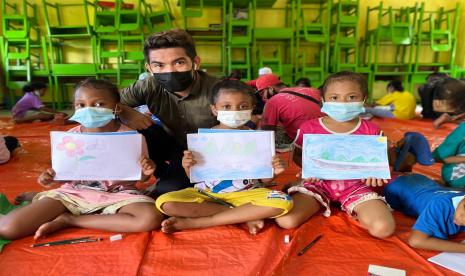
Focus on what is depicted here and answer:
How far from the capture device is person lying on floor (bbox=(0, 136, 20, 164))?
2.73 meters

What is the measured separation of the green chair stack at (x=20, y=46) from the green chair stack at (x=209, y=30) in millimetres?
3245

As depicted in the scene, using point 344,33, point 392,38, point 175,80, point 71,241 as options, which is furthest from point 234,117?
point 344,33

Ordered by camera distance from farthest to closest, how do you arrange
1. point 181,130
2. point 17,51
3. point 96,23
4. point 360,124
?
point 17,51 → point 96,23 → point 181,130 → point 360,124

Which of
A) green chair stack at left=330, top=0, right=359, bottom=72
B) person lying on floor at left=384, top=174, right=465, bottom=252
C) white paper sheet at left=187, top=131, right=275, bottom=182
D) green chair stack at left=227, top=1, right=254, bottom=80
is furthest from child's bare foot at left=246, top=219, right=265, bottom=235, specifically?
green chair stack at left=330, top=0, right=359, bottom=72

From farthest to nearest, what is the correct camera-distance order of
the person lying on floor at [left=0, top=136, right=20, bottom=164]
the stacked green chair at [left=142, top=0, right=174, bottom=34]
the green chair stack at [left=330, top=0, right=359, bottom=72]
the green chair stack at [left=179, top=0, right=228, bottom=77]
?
1. the green chair stack at [left=330, top=0, right=359, bottom=72]
2. the green chair stack at [left=179, top=0, right=228, bottom=77]
3. the stacked green chair at [left=142, top=0, right=174, bottom=34]
4. the person lying on floor at [left=0, top=136, right=20, bottom=164]

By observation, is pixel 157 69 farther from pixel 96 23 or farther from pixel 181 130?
pixel 96 23

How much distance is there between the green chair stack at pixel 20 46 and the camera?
6438mm

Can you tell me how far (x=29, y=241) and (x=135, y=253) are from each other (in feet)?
1.73

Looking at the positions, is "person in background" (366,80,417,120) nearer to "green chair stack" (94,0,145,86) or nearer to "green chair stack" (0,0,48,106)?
"green chair stack" (94,0,145,86)

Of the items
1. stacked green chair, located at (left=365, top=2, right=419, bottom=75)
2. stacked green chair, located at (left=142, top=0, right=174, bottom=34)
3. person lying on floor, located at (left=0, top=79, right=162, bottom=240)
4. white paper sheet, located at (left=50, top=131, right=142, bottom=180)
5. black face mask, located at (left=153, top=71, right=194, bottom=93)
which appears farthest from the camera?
stacked green chair, located at (left=365, top=2, right=419, bottom=75)

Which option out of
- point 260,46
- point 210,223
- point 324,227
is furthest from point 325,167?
point 260,46

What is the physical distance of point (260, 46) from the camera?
7297mm

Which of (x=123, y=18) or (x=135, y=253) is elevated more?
(x=123, y=18)

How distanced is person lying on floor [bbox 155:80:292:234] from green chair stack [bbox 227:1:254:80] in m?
5.14
